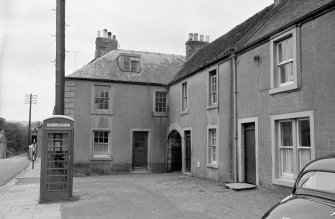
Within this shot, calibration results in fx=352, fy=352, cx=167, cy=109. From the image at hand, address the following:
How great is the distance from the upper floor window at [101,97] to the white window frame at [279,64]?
36.5 feet

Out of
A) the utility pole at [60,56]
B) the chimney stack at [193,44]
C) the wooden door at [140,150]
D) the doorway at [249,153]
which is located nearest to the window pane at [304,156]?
the doorway at [249,153]

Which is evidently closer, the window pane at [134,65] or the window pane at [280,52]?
the window pane at [280,52]

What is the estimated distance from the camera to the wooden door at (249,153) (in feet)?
42.4

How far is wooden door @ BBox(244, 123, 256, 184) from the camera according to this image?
12914 mm

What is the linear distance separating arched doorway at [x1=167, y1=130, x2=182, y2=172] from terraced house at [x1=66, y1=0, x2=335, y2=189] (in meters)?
0.06

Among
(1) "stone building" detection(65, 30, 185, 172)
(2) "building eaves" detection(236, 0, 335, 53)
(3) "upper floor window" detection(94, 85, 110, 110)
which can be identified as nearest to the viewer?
(2) "building eaves" detection(236, 0, 335, 53)

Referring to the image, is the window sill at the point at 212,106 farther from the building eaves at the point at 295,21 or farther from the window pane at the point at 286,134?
the window pane at the point at 286,134

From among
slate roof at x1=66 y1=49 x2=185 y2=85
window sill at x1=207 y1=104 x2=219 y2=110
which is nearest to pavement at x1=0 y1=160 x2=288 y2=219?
window sill at x1=207 y1=104 x2=219 y2=110

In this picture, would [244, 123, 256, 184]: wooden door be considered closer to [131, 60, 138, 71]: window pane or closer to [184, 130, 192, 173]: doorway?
[184, 130, 192, 173]: doorway

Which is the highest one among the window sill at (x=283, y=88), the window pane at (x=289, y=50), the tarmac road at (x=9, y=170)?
the window pane at (x=289, y=50)

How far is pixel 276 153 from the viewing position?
37.4 ft

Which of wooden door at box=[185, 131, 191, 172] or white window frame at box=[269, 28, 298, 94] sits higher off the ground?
white window frame at box=[269, 28, 298, 94]

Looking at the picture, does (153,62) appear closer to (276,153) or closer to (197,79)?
(197,79)

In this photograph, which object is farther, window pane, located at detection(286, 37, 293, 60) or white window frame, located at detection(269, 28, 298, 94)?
window pane, located at detection(286, 37, 293, 60)
